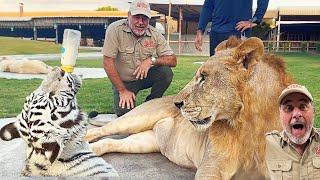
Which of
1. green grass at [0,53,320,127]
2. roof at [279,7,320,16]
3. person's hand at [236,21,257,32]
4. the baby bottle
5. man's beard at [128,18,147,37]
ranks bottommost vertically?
green grass at [0,53,320,127]

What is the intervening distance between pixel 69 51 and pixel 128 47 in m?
2.47

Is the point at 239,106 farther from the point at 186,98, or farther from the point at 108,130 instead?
the point at 108,130

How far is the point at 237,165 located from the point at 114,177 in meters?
0.97

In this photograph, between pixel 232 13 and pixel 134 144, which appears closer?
pixel 134 144

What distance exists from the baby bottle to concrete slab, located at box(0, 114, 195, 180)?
1.04 meters

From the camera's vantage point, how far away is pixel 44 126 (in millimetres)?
3164

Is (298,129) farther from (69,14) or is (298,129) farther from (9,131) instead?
(69,14)

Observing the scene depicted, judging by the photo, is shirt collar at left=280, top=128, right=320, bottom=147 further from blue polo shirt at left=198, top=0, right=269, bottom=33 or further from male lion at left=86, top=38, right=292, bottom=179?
blue polo shirt at left=198, top=0, right=269, bottom=33

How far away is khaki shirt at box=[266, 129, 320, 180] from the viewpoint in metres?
2.64

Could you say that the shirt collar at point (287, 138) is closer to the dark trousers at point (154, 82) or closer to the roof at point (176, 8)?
the dark trousers at point (154, 82)

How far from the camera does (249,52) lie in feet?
10.8

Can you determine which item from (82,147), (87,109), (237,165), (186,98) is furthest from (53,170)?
(87,109)

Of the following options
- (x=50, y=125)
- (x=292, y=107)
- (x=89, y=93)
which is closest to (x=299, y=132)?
(x=292, y=107)

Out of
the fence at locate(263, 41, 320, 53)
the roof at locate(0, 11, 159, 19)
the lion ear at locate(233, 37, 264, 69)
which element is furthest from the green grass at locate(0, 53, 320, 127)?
the roof at locate(0, 11, 159, 19)
